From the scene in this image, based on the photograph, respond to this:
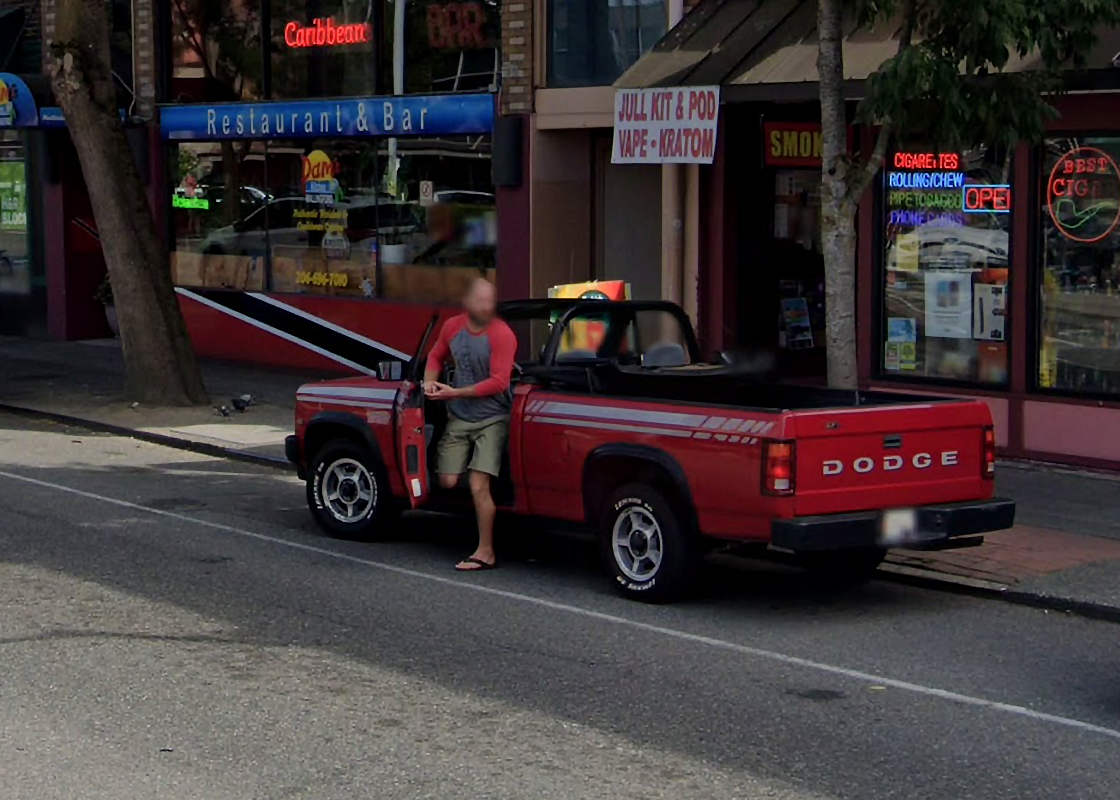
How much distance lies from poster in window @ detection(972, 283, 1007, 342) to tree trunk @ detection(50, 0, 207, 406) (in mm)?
7992

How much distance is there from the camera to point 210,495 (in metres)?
13.5

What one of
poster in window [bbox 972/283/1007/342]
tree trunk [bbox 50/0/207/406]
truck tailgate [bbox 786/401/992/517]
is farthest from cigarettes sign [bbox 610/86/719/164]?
truck tailgate [bbox 786/401/992/517]

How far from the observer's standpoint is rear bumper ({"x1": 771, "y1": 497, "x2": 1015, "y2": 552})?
881 centimetres

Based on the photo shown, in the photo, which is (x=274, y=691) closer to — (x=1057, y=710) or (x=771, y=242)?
(x=1057, y=710)

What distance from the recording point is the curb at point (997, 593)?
31.2ft

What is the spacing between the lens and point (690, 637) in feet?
29.1

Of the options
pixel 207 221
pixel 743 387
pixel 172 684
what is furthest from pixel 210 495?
pixel 207 221

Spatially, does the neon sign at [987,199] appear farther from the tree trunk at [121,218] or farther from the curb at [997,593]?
the tree trunk at [121,218]

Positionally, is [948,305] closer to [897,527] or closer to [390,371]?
[390,371]

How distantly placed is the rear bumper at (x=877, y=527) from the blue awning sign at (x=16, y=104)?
55.2ft

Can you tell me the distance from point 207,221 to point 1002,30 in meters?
14.5

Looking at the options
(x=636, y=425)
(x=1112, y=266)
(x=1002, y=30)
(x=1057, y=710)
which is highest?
(x=1002, y=30)

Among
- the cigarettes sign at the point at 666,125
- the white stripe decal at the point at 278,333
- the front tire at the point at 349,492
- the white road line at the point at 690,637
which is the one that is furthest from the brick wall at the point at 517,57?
the front tire at the point at 349,492

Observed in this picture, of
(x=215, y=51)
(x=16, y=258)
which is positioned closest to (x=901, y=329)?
(x=215, y=51)
